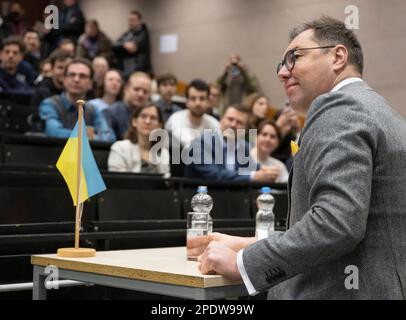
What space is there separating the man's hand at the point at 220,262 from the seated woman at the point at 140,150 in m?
2.94

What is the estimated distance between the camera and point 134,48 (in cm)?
1035

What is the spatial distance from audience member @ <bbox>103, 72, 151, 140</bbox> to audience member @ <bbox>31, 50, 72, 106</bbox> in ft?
2.09

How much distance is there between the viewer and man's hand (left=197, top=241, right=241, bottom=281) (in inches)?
64.9

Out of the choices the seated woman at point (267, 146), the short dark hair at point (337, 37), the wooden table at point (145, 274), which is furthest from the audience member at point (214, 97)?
the short dark hair at point (337, 37)

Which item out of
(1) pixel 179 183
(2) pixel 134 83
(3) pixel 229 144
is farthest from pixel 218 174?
(2) pixel 134 83

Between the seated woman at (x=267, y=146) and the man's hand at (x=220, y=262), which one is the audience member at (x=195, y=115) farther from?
the man's hand at (x=220, y=262)

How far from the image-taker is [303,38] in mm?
1789

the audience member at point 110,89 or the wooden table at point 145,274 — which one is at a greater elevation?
the audience member at point 110,89

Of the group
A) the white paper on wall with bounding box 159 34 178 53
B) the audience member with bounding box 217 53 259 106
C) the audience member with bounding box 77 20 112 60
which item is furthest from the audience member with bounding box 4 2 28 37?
the audience member with bounding box 217 53 259 106

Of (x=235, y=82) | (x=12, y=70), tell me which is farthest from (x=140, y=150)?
(x=235, y=82)

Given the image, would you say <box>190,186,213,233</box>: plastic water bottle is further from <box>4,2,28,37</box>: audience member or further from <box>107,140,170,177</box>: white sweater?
<box>4,2,28,37</box>: audience member

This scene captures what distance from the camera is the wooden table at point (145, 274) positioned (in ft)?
5.41

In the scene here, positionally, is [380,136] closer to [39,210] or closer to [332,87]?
[332,87]

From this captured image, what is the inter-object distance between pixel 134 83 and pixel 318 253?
487cm
